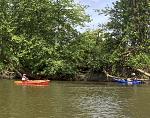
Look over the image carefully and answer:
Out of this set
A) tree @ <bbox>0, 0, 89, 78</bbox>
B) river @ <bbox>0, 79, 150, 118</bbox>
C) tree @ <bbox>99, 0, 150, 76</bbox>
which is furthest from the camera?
tree @ <bbox>0, 0, 89, 78</bbox>

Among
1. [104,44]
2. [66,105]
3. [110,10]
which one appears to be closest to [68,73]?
[104,44]

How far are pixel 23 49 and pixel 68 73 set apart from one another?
311 inches

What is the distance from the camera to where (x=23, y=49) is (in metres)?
64.7

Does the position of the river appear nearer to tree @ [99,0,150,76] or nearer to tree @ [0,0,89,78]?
tree @ [99,0,150,76]

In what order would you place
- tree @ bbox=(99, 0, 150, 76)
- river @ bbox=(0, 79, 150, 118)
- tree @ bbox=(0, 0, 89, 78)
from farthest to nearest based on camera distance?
tree @ bbox=(0, 0, 89, 78), tree @ bbox=(99, 0, 150, 76), river @ bbox=(0, 79, 150, 118)

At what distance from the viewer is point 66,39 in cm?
6694

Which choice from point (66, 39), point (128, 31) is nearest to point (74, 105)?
point (128, 31)

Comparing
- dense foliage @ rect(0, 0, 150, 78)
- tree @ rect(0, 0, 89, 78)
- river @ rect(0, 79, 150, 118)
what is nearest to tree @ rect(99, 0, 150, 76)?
dense foliage @ rect(0, 0, 150, 78)

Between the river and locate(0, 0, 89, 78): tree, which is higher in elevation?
locate(0, 0, 89, 78): tree

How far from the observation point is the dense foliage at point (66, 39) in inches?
2427

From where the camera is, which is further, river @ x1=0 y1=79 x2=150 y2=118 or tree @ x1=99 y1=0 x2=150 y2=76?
tree @ x1=99 y1=0 x2=150 y2=76

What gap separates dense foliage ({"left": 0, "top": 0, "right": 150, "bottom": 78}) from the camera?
6166cm

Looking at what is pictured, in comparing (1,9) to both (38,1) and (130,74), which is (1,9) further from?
(130,74)

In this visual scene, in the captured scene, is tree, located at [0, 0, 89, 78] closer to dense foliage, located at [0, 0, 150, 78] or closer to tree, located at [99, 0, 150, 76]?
dense foliage, located at [0, 0, 150, 78]
